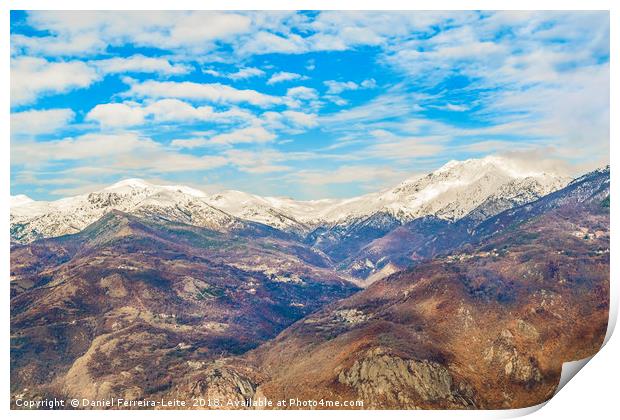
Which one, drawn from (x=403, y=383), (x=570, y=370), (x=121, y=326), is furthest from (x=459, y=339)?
(x=121, y=326)

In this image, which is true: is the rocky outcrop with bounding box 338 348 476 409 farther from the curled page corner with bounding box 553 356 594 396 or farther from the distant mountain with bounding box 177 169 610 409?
the curled page corner with bounding box 553 356 594 396

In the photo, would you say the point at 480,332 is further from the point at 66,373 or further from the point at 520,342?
the point at 66,373

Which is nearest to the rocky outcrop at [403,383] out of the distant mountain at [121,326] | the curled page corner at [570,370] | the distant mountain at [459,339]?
the distant mountain at [459,339]

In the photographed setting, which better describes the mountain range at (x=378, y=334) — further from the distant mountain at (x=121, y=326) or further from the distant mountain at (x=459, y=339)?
the distant mountain at (x=121, y=326)

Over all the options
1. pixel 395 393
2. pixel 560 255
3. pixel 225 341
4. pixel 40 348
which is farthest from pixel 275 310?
pixel 395 393

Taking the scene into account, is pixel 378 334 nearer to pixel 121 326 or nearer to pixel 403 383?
pixel 403 383

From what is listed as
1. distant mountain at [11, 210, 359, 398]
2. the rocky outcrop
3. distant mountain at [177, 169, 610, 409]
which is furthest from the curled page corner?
distant mountain at [11, 210, 359, 398]
